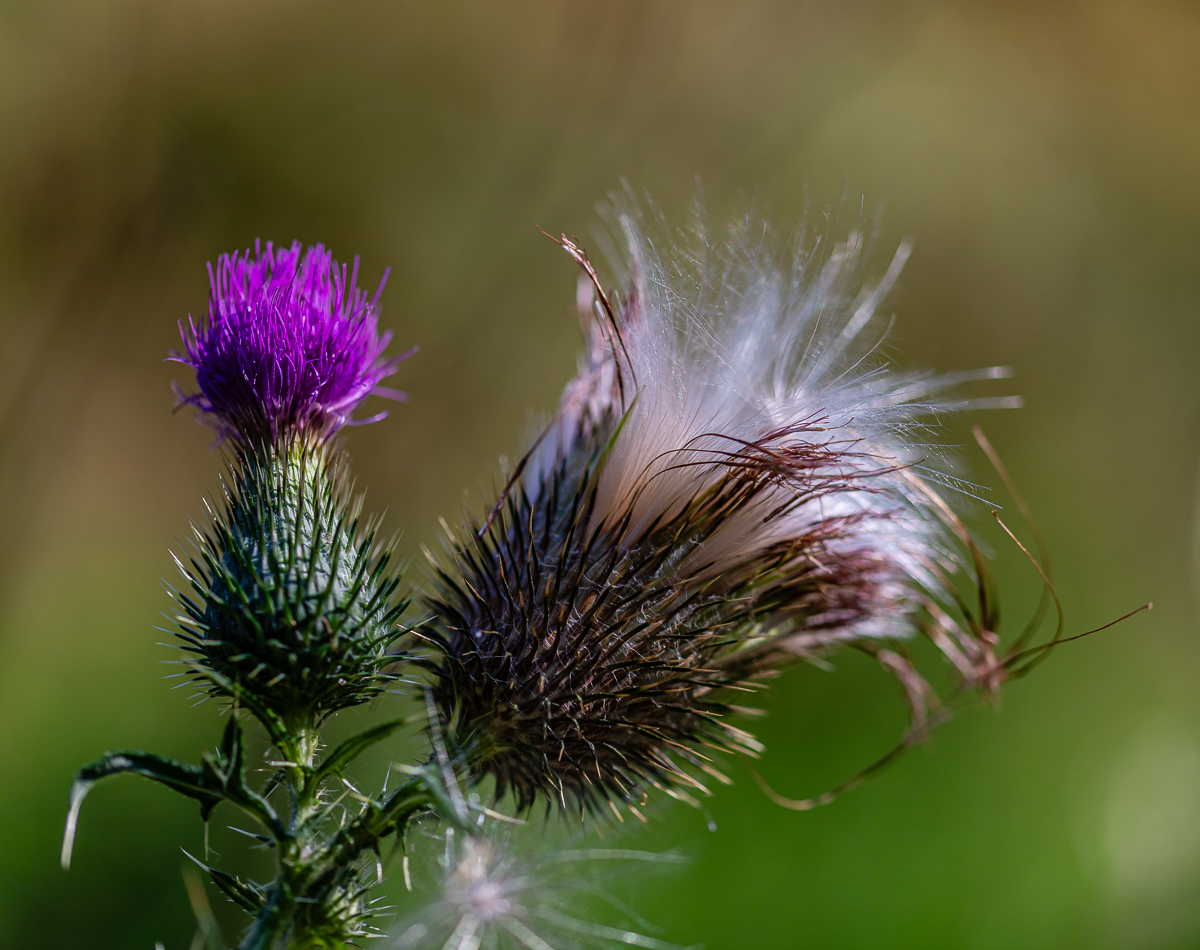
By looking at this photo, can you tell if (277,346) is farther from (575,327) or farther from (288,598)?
(575,327)

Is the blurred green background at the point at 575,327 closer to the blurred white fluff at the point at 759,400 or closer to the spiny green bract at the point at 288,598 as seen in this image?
the blurred white fluff at the point at 759,400

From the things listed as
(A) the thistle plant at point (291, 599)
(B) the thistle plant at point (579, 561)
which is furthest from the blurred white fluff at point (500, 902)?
(A) the thistle plant at point (291, 599)

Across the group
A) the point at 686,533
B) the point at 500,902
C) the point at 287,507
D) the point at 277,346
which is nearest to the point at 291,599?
the point at 287,507

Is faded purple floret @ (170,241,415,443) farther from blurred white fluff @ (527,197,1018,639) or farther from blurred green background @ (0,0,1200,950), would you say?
blurred green background @ (0,0,1200,950)

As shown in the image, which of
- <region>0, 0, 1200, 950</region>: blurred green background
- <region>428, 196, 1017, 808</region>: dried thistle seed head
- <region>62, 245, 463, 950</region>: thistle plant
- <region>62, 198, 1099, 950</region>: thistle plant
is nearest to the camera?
<region>62, 245, 463, 950</region>: thistle plant

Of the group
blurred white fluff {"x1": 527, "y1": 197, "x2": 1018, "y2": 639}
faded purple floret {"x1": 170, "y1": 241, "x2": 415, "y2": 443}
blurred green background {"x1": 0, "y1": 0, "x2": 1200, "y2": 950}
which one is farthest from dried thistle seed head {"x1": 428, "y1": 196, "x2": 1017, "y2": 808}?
blurred green background {"x1": 0, "y1": 0, "x2": 1200, "y2": 950}

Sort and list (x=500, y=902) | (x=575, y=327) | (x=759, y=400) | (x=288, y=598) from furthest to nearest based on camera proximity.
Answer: (x=575, y=327), (x=759, y=400), (x=288, y=598), (x=500, y=902)

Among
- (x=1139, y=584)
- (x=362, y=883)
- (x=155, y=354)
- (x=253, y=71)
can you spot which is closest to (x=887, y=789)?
(x=1139, y=584)

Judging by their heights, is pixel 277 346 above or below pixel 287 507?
above

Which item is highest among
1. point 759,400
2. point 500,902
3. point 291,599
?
point 759,400
